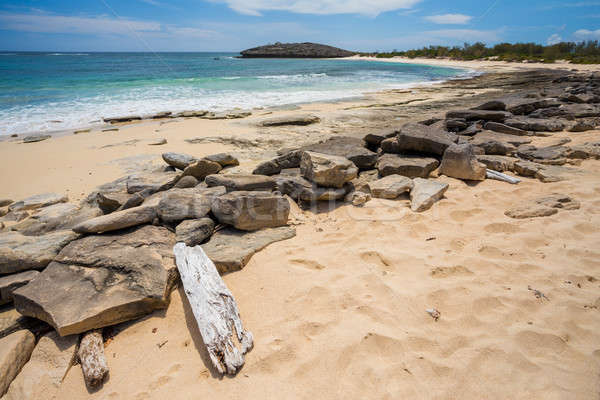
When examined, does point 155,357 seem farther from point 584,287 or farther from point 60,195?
point 60,195

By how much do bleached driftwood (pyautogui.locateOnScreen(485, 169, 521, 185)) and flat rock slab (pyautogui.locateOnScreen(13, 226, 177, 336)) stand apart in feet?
14.2

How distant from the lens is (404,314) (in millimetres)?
2150

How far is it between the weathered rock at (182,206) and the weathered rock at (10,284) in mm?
1178

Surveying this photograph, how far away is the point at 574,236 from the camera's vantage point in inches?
111

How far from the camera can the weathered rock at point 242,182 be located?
3771mm

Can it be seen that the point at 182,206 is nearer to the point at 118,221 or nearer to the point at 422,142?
the point at 118,221

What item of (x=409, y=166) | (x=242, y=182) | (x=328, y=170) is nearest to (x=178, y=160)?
(x=242, y=182)

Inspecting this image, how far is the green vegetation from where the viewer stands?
37.5 meters

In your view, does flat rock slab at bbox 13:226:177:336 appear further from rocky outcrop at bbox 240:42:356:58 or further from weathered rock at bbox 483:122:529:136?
rocky outcrop at bbox 240:42:356:58

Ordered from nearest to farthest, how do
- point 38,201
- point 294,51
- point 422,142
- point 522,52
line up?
point 38,201
point 422,142
point 522,52
point 294,51

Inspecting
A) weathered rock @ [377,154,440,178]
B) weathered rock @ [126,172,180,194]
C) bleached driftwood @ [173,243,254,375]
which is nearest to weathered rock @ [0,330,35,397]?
bleached driftwood @ [173,243,254,375]

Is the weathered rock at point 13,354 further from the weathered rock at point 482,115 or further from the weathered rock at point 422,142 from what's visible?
the weathered rock at point 482,115

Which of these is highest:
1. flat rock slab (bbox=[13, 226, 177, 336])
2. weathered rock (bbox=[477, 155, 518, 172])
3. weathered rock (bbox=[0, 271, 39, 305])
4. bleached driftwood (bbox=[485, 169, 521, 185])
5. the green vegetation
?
the green vegetation

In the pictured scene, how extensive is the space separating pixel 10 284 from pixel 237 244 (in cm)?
181
